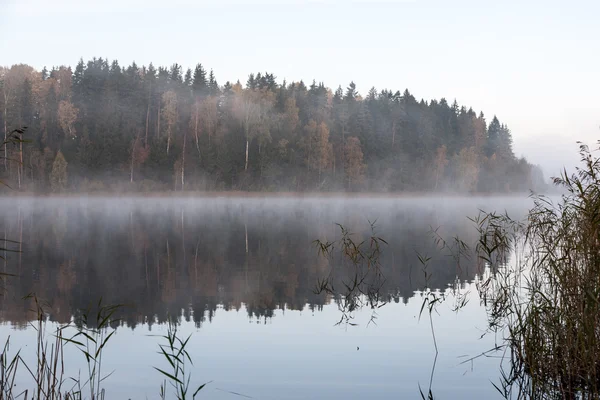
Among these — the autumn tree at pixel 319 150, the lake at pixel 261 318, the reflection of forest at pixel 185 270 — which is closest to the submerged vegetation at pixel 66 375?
the lake at pixel 261 318

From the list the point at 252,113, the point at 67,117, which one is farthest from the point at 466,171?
the point at 67,117

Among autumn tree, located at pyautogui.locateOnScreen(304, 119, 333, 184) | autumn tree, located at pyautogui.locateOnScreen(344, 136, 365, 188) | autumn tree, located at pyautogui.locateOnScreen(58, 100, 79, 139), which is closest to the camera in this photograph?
autumn tree, located at pyautogui.locateOnScreen(58, 100, 79, 139)

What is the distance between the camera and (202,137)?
8250cm

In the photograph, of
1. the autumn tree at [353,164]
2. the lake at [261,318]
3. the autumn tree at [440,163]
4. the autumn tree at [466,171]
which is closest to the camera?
the lake at [261,318]

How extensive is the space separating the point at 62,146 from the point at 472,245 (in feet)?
226

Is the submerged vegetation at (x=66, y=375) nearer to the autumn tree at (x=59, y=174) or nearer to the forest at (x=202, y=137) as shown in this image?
the forest at (x=202, y=137)

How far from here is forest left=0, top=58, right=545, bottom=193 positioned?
77.2 m

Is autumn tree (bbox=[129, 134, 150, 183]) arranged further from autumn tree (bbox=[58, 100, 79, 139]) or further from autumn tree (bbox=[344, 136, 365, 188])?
autumn tree (bbox=[344, 136, 365, 188])

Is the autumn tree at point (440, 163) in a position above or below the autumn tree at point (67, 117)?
below

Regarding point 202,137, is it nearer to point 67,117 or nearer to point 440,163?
point 67,117

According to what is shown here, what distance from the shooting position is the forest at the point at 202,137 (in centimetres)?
7725

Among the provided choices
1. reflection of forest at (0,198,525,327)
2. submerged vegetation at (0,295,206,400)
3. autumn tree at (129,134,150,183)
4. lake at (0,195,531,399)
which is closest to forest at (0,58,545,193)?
autumn tree at (129,134,150,183)

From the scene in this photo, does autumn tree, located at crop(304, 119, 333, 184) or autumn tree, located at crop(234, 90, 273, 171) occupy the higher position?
autumn tree, located at crop(234, 90, 273, 171)

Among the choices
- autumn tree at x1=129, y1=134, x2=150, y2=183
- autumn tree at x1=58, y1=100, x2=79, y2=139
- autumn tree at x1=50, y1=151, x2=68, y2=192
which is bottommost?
autumn tree at x1=50, y1=151, x2=68, y2=192
